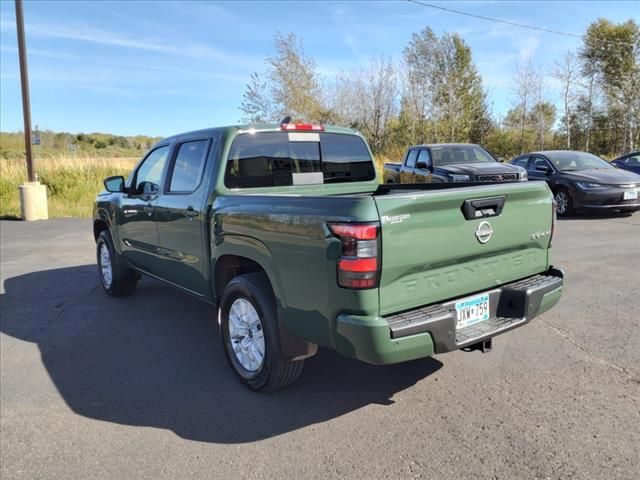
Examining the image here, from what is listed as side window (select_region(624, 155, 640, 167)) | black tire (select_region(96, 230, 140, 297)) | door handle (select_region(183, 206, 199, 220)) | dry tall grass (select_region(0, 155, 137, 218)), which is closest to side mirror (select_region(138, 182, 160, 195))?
door handle (select_region(183, 206, 199, 220))

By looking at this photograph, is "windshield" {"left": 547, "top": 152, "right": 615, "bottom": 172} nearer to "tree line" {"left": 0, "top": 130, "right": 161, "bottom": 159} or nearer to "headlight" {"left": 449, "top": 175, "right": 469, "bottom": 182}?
"headlight" {"left": 449, "top": 175, "right": 469, "bottom": 182}

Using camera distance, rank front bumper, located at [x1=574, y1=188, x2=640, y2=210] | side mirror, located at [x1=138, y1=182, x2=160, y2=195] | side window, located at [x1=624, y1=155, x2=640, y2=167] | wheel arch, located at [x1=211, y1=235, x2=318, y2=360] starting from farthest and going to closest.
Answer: side window, located at [x1=624, y1=155, x2=640, y2=167] → front bumper, located at [x1=574, y1=188, x2=640, y2=210] → side mirror, located at [x1=138, y1=182, x2=160, y2=195] → wheel arch, located at [x1=211, y1=235, x2=318, y2=360]

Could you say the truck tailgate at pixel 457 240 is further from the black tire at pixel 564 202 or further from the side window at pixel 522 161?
the side window at pixel 522 161

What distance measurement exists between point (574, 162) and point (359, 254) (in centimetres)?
1171

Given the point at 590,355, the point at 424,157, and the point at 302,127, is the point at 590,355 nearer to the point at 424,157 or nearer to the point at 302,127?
the point at 302,127

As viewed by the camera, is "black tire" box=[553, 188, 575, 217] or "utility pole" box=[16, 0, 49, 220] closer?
"black tire" box=[553, 188, 575, 217]

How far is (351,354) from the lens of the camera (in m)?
2.77

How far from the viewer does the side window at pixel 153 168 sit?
500 centimetres

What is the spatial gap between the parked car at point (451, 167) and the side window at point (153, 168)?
761cm

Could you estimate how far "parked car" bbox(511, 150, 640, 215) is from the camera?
1099 cm

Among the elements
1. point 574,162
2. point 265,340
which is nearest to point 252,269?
point 265,340

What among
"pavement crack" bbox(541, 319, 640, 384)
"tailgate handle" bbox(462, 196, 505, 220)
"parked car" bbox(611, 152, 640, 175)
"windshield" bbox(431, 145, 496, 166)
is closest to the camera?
"tailgate handle" bbox(462, 196, 505, 220)

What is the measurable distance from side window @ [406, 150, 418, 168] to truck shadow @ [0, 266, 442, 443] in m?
9.16

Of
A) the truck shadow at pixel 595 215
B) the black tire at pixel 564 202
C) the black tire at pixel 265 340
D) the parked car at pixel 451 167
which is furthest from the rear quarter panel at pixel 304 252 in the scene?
the black tire at pixel 564 202
